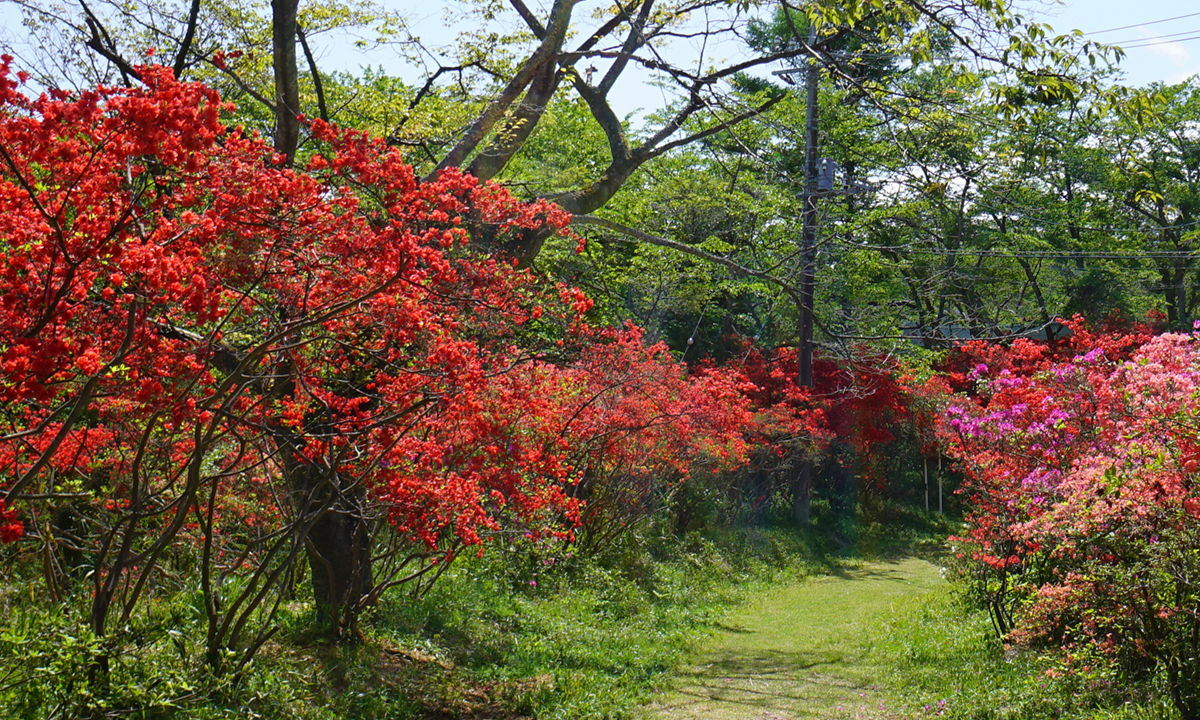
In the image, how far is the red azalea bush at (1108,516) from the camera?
203 inches

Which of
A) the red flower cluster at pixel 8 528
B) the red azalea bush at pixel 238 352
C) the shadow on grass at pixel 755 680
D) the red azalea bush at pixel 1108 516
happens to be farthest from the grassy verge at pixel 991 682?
the red flower cluster at pixel 8 528

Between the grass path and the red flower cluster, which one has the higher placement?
the red flower cluster

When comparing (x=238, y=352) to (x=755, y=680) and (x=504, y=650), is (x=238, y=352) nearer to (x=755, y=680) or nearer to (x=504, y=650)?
(x=504, y=650)

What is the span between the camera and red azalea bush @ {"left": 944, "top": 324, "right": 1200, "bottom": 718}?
514 cm

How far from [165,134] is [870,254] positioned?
19.2 meters

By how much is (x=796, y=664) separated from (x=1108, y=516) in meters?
3.63

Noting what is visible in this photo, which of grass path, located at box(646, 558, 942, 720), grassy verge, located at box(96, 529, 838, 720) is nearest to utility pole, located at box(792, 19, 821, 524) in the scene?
grass path, located at box(646, 558, 942, 720)

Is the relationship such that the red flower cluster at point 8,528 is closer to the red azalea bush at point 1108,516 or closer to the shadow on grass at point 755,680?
the shadow on grass at point 755,680

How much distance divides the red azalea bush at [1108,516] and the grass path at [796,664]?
52.0 inches

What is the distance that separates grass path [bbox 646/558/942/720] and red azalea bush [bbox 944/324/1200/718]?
52.0 inches

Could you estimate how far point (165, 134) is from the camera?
3.54m

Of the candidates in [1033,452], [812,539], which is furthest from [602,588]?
[812,539]

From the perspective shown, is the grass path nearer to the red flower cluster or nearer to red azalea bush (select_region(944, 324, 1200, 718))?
red azalea bush (select_region(944, 324, 1200, 718))

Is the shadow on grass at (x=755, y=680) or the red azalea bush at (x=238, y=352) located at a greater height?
the red azalea bush at (x=238, y=352)
